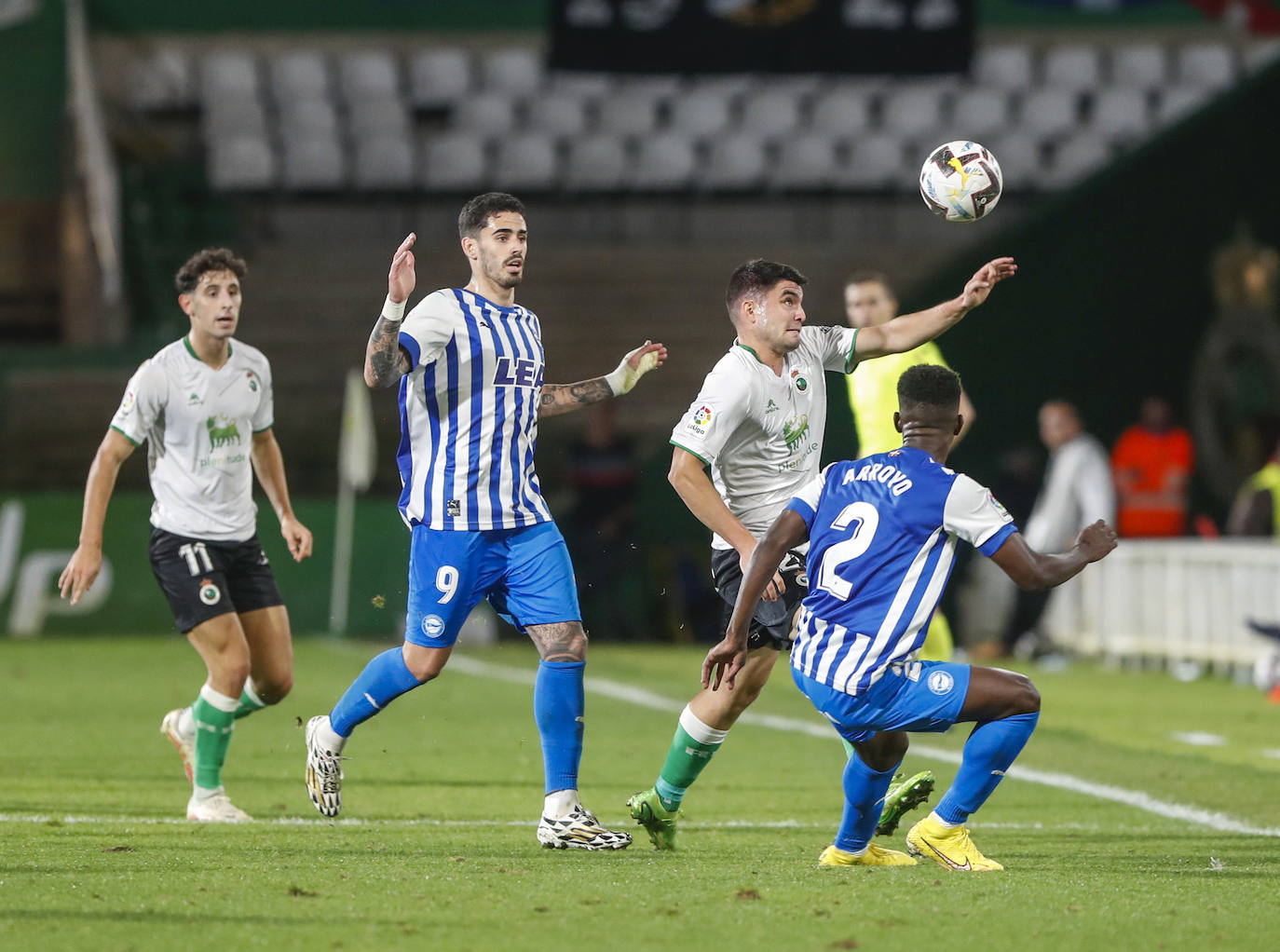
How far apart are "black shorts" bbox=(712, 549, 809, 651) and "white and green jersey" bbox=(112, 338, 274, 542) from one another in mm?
1926

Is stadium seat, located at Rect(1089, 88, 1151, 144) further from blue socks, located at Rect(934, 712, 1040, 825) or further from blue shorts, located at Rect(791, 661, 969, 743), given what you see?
blue shorts, located at Rect(791, 661, 969, 743)

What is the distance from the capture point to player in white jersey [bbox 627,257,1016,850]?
20.4ft

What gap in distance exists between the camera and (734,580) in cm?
641

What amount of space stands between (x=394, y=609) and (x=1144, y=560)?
21.5 ft

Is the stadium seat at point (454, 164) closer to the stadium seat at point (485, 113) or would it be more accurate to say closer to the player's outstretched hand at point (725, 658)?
the stadium seat at point (485, 113)

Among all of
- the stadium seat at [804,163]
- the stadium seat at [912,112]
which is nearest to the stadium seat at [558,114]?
the stadium seat at [804,163]

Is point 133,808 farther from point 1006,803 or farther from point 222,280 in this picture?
point 1006,803

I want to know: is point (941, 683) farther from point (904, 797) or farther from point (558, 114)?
point (558, 114)

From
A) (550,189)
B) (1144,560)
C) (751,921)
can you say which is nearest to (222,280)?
(751,921)

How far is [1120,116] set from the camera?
80.2 feet

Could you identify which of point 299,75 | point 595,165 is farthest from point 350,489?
point 299,75

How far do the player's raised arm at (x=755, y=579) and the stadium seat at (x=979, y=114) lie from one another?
1904cm

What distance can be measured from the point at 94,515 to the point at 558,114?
17.5m

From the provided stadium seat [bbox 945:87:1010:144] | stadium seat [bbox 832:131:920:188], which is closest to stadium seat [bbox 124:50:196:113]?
stadium seat [bbox 832:131:920:188]
